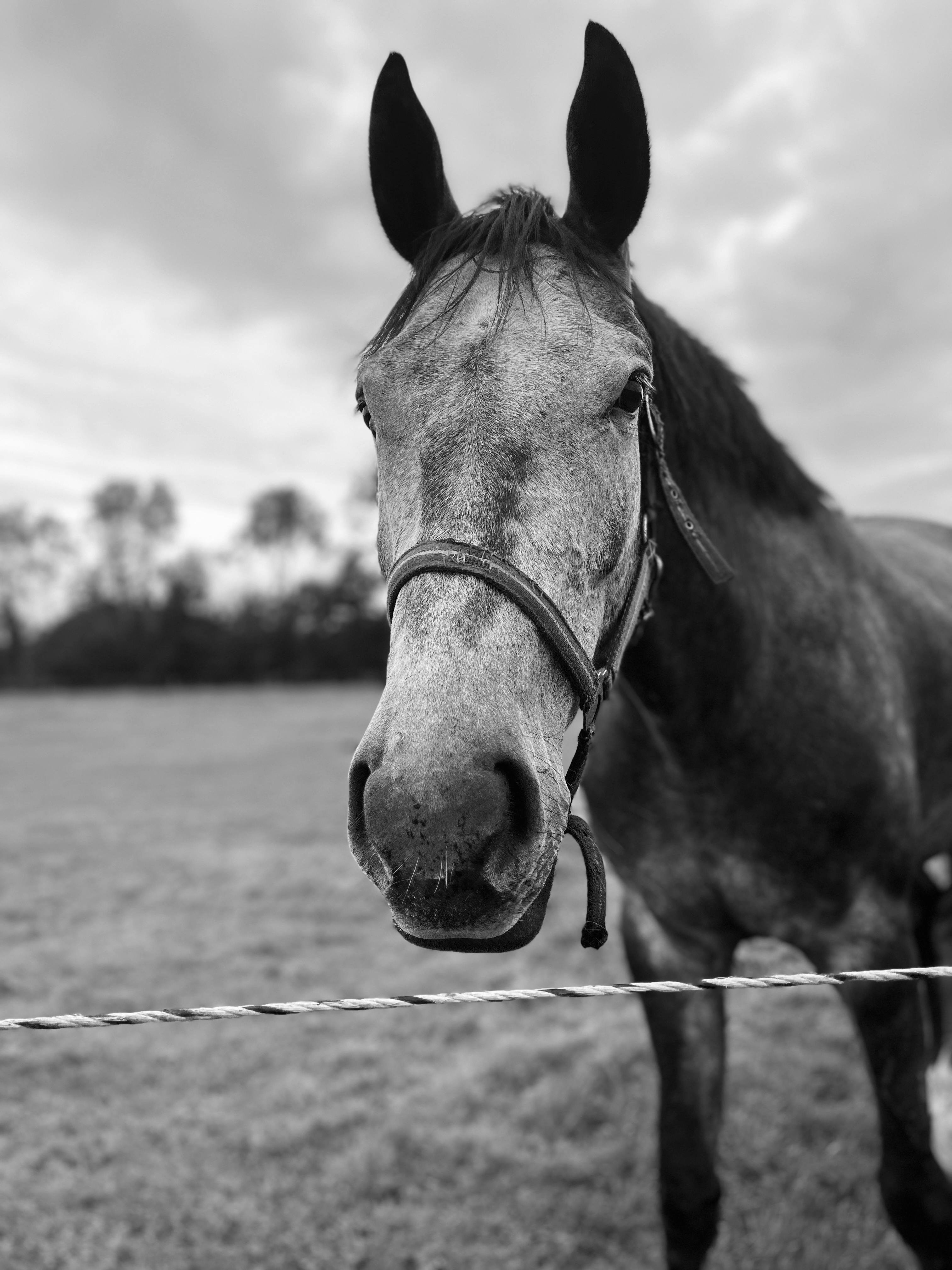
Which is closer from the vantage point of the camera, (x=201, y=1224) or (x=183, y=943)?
(x=201, y=1224)

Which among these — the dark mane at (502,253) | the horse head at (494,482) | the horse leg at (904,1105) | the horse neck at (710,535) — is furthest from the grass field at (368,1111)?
the dark mane at (502,253)

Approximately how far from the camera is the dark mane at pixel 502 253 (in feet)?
6.22

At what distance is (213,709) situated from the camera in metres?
35.1

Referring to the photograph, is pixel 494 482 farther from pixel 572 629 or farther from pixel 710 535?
pixel 710 535

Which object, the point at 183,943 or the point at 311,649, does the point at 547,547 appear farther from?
the point at 311,649

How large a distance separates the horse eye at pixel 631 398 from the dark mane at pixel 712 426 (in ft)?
1.10

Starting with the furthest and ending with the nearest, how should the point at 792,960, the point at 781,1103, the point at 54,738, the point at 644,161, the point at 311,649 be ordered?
1. the point at 311,649
2. the point at 54,738
3. the point at 792,960
4. the point at 781,1103
5. the point at 644,161

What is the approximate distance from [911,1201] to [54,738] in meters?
27.3

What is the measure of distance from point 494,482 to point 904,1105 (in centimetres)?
222

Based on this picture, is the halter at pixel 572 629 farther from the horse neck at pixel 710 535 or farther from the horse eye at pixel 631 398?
the horse neck at pixel 710 535

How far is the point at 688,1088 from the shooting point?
2.86 m

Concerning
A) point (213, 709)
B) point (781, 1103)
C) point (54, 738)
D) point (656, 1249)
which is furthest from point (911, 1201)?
point (213, 709)

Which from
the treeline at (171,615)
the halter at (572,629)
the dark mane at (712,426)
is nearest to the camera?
the halter at (572,629)

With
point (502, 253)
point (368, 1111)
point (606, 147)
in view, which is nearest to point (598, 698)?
point (502, 253)
